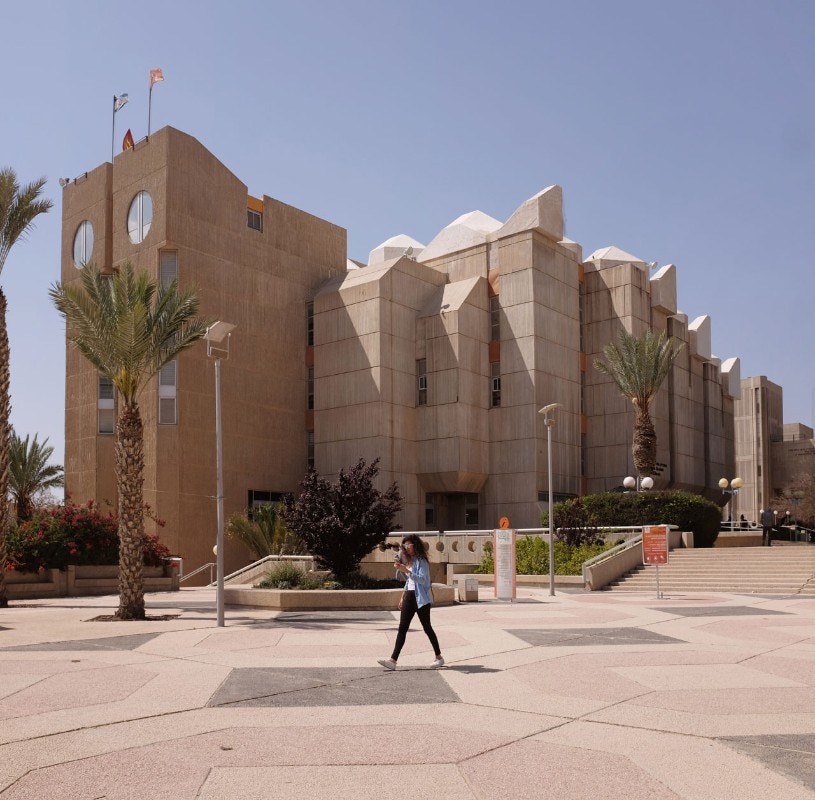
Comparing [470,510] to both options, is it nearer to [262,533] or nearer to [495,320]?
[495,320]

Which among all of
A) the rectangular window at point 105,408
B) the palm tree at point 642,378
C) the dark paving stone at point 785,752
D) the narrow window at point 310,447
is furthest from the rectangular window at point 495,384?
the dark paving stone at point 785,752

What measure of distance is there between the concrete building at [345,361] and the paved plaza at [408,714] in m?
26.6

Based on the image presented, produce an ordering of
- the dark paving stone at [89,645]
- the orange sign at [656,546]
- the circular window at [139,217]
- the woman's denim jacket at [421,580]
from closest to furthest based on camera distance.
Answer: the woman's denim jacket at [421,580], the dark paving stone at [89,645], the orange sign at [656,546], the circular window at [139,217]

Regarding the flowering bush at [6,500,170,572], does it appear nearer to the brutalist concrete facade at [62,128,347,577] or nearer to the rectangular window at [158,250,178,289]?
the brutalist concrete facade at [62,128,347,577]

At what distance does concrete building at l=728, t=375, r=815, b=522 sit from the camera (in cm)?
8169

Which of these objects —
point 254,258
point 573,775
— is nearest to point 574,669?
point 573,775

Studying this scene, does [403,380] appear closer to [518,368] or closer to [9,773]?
[518,368]

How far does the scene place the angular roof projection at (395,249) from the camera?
57250mm

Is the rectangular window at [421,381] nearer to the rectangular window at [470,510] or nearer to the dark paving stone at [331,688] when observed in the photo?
the rectangular window at [470,510]

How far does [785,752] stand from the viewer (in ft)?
22.0

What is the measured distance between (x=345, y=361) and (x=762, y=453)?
5296 centimetres

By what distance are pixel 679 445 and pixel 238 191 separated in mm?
27884

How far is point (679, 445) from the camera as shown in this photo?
51312 millimetres

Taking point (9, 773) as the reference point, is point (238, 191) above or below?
above
